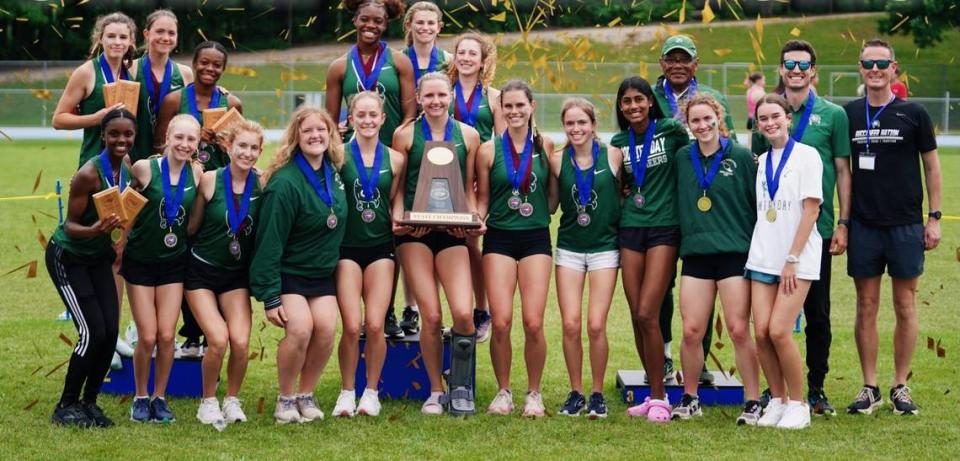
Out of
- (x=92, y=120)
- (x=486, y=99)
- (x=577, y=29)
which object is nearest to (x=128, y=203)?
(x=92, y=120)

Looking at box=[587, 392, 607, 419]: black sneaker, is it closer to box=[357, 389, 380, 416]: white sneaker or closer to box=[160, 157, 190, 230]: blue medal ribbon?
box=[357, 389, 380, 416]: white sneaker

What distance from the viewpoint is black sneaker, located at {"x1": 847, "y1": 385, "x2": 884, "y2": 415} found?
7285mm

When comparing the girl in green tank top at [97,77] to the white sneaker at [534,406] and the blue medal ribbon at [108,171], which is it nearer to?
the blue medal ribbon at [108,171]

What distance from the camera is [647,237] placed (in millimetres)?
7129

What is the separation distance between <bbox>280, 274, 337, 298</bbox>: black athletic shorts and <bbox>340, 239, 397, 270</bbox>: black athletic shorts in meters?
0.18

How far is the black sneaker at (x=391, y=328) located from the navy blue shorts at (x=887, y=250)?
2699 mm

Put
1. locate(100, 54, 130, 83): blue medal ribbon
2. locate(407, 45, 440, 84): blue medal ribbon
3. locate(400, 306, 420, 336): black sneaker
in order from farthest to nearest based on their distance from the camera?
locate(400, 306, 420, 336): black sneaker → locate(407, 45, 440, 84): blue medal ribbon → locate(100, 54, 130, 83): blue medal ribbon

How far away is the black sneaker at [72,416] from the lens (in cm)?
684

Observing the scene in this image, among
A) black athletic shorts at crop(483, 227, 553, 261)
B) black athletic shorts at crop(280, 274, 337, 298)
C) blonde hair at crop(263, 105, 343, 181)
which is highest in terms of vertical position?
blonde hair at crop(263, 105, 343, 181)

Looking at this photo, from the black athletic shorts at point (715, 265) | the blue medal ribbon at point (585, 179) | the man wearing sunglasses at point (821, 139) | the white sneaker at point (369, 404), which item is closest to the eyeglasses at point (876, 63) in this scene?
the man wearing sunglasses at point (821, 139)

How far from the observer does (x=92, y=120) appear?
7.44 m

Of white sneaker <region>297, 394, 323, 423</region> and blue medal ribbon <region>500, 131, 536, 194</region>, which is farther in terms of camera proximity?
blue medal ribbon <region>500, 131, 536, 194</region>

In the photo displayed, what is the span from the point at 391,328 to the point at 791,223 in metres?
2.65

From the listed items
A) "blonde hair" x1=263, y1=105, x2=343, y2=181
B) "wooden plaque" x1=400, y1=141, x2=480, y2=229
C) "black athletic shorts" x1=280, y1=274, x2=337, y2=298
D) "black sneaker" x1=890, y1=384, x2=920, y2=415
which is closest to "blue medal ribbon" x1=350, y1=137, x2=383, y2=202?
"blonde hair" x1=263, y1=105, x2=343, y2=181
